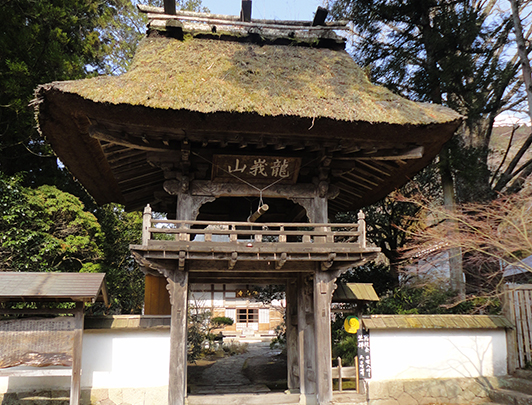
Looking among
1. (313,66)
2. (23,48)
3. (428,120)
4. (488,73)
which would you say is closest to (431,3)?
(488,73)

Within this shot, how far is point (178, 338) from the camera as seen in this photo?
22.4 feet

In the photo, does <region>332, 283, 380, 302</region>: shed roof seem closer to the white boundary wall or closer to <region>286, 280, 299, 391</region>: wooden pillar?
the white boundary wall

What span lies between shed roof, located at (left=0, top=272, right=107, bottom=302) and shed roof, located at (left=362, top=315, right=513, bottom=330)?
202 inches

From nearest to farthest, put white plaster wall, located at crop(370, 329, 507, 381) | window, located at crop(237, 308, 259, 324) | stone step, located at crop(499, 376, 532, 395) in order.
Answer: stone step, located at crop(499, 376, 532, 395), white plaster wall, located at crop(370, 329, 507, 381), window, located at crop(237, 308, 259, 324)

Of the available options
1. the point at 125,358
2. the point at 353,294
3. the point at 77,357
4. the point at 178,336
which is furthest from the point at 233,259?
the point at 353,294

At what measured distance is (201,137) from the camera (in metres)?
7.06

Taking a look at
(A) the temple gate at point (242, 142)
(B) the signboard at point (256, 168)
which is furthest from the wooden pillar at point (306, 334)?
(B) the signboard at point (256, 168)

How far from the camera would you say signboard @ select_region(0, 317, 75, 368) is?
6.19 m

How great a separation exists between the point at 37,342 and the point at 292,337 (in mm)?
5480

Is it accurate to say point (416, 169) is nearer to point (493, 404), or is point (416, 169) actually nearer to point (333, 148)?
point (333, 148)

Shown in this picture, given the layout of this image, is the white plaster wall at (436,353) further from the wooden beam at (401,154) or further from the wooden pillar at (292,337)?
the wooden beam at (401,154)

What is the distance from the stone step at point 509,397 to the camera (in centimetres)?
726

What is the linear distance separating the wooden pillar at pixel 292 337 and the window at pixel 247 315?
61.8ft

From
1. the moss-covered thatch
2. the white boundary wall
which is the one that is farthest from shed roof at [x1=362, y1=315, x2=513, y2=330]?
the moss-covered thatch
